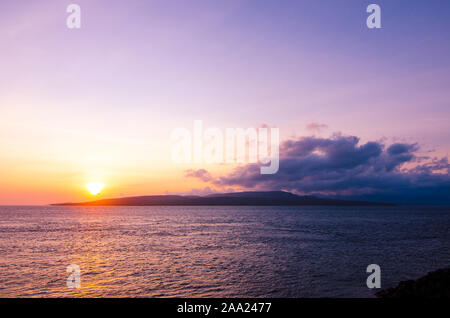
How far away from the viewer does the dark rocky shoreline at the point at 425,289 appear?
21578mm

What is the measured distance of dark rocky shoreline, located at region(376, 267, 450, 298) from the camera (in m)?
21.6

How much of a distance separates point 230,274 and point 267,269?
182 inches

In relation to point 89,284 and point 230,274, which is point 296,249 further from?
point 89,284

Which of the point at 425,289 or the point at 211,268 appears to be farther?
the point at 211,268

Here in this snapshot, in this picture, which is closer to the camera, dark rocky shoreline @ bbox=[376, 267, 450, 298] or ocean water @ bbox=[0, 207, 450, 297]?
dark rocky shoreline @ bbox=[376, 267, 450, 298]

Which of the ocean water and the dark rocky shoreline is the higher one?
the dark rocky shoreline

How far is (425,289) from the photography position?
883 inches

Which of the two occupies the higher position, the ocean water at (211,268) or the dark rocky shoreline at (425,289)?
the dark rocky shoreline at (425,289)

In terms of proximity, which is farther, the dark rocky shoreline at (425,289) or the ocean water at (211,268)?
the ocean water at (211,268)
